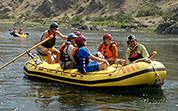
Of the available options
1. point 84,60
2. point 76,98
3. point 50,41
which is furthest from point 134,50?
point 50,41

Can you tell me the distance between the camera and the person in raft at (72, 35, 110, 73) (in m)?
8.45

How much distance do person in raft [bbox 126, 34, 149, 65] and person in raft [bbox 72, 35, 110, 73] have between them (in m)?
0.98

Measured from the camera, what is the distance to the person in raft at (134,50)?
29.6 feet

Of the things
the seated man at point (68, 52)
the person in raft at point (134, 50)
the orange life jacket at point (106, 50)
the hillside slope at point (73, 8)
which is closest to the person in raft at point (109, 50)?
the orange life jacket at point (106, 50)

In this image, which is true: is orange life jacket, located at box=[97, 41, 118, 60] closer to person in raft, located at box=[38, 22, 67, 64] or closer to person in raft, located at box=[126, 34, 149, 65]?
person in raft, located at box=[126, 34, 149, 65]

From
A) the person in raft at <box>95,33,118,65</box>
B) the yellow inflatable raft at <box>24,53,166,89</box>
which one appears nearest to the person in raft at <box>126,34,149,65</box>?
the yellow inflatable raft at <box>24,53,166,89</box>

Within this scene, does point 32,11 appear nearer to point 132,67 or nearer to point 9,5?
point 9,5

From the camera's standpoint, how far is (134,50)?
364 inches

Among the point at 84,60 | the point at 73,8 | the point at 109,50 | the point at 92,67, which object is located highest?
the point at 73,8

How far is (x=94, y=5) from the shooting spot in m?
90.9

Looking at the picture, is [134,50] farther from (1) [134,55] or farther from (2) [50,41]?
(2) [50,41]

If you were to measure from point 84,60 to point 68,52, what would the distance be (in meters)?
0.78

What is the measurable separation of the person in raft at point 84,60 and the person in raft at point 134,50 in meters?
0.98

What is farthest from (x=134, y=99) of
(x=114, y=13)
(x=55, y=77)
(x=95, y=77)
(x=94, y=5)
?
(x=94, y=5)
